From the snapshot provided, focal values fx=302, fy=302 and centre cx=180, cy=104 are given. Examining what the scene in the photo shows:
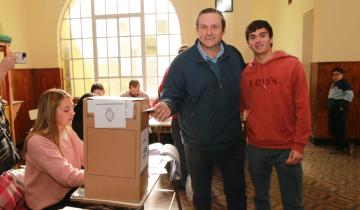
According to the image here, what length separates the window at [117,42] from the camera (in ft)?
19.4

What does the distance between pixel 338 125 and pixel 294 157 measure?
10.9 feet

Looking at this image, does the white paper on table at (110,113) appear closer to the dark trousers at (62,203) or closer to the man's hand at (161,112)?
the man's hand at (161,112)

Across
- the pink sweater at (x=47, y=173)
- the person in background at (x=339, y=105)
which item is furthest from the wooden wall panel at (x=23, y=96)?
the person in background at (x=339, y=105)

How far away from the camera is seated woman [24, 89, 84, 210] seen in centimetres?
159

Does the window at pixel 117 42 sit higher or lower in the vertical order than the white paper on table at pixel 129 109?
higher

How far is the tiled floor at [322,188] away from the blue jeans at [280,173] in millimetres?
934

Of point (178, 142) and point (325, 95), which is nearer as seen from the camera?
point (178, 142)

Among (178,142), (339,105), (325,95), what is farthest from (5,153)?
(325,95)

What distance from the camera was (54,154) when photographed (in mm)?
1596

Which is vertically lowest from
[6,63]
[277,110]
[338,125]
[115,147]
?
[338,125]

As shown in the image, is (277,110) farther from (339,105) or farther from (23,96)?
(23,96)

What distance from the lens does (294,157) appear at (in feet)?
5.57

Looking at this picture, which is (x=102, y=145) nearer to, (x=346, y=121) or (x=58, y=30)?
(x=346, y=121)

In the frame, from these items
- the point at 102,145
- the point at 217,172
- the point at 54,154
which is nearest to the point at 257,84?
the point at 102,145
